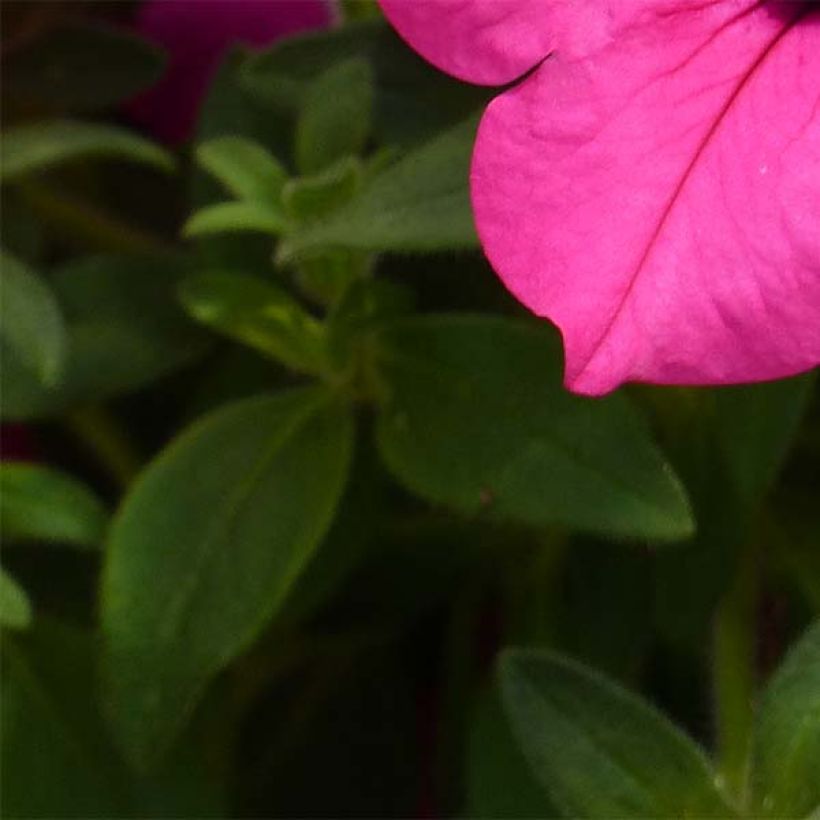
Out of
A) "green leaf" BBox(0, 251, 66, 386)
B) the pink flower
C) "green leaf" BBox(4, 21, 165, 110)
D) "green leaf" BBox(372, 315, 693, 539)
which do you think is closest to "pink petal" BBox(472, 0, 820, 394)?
the pink flower

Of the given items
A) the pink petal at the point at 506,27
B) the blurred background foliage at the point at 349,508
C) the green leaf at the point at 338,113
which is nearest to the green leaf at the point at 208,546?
the blurred background foliage at the point at 349,508

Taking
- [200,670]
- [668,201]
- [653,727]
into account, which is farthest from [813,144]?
[200,670]

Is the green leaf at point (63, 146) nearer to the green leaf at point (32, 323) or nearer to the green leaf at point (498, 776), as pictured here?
the green leaf at point (32, 323)

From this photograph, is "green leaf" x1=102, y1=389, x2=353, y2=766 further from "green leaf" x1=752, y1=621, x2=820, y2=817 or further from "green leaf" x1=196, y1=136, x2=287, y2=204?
"green leaf" x1=752, y1=621, x2=820, y2=817

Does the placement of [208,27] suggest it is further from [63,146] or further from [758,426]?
[758,426]

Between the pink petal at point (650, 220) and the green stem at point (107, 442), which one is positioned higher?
the pink petal at point (650, 220)

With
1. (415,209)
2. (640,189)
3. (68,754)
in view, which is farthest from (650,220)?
(68,754)

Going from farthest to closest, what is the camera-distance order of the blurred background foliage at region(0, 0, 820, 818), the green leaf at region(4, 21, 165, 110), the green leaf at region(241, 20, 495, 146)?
1. the green leaf at region(4, 21, 165, 110)
2. the green leaf at region(241, 20, 495, 146)
3. the blurred background foliage at region(0, 0, 820, 818)
